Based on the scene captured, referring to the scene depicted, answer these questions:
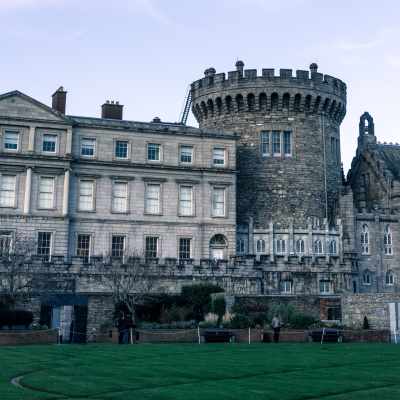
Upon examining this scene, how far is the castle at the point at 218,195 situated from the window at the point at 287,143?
0.28ft

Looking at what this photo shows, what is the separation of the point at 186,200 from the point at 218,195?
8.17 feet

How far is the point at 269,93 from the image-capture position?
189 feet

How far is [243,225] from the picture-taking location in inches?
2168

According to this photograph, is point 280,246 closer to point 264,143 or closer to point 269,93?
point 264,143

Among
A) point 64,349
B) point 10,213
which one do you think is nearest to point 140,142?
point 10,213

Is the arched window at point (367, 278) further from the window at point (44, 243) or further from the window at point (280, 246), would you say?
the window at point (44, 243)

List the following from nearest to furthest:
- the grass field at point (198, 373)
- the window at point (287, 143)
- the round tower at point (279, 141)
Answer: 1. the grass field at point (198, 373)
2. the round tower at point (279, 141)
3. the window at point (287, 143)

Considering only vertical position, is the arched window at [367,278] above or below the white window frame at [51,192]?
below

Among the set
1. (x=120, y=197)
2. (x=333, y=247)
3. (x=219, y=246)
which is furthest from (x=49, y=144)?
(x=333, y=247)

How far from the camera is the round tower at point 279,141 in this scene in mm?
57500

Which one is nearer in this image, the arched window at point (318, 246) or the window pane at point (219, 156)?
the window pane at point (219, 156)

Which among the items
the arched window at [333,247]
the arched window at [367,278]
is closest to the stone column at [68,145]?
the arched window at [333,247]

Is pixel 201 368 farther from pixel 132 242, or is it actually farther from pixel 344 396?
pixel 132 242

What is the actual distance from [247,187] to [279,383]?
41148 mm
